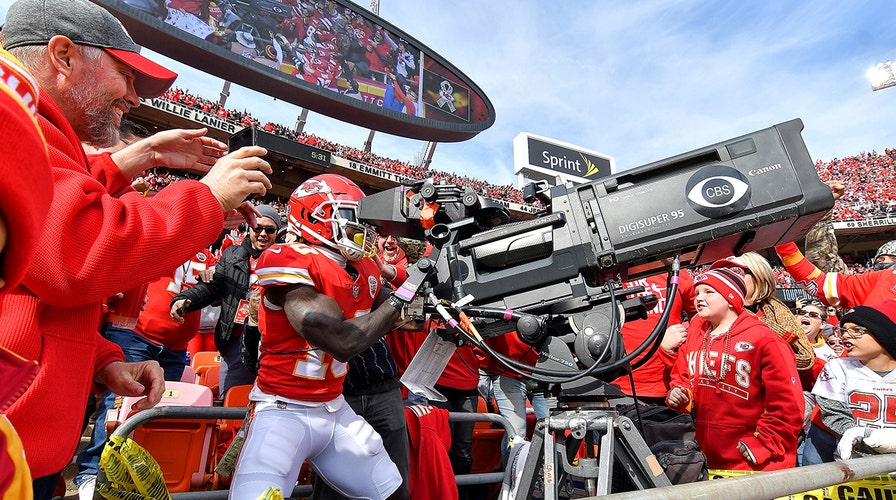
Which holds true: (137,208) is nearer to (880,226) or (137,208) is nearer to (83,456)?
(83,456)

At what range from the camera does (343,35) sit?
2223 cm

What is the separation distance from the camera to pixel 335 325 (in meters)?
2.20

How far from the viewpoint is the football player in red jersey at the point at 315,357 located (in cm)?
217

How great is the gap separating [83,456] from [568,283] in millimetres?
3174

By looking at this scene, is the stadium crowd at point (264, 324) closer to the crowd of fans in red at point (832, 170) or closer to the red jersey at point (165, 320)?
the red jersey at point (165, 320)

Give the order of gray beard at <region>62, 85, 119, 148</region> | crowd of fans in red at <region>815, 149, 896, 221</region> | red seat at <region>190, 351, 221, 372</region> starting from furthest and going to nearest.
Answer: crowd of fans in red at <region>815, 149, 896, 221</region>, red seat at <region>190, 351, 221, 372</region>, gray beard at <region>62, 85, 119, 148</region>

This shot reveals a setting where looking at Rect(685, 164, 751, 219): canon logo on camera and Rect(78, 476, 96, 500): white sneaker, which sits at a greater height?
Rect(685, 164, 751, 219): canon logo on camera

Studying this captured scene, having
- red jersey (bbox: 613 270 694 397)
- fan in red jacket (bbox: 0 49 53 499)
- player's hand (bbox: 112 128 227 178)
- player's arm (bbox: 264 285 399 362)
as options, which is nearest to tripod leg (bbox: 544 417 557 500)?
player's arm (bbox: 264 285 399 362)

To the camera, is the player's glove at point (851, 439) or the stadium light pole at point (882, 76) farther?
the stadium light pole at point (882, 76)

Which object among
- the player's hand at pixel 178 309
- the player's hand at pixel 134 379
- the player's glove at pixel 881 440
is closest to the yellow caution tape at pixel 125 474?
the player's hand at pixel 134 379

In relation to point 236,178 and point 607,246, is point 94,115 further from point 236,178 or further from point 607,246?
point 607,246

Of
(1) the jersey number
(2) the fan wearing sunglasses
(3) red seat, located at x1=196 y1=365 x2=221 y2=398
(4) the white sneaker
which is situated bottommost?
(3) red seat, located at x1=196 y1=365 x2=221 y2=398

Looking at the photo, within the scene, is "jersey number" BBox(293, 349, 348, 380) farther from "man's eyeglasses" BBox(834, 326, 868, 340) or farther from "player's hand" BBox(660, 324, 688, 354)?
"man's eyeglasses" BBox(834, 326, 868, 340)

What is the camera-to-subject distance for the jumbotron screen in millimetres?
16453
